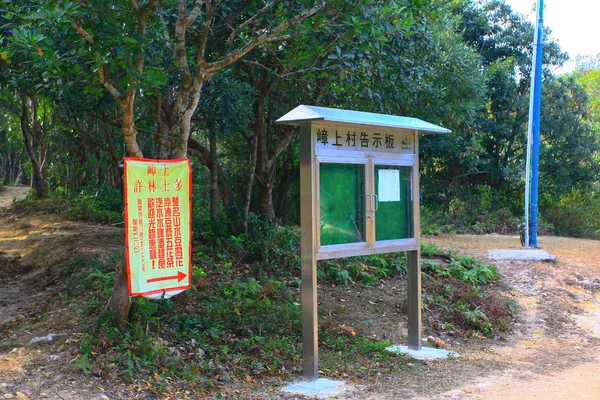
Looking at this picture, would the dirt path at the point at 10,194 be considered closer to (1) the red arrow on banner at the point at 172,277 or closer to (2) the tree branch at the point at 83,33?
(2) the tree branch at the point at 83,33

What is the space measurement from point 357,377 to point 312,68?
4.29 m

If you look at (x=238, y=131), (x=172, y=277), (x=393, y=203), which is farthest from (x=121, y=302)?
(x=238, y=131)

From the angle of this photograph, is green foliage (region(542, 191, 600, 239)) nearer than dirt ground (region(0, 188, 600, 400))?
No

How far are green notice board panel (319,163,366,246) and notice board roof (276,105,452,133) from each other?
1.81 feet

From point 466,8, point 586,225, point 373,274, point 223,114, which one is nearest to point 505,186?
point 586,225

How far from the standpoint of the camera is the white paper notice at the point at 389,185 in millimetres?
7418

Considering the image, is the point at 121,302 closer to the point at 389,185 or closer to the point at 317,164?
the point at 317,164

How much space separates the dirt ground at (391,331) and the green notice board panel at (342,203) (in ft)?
5.09

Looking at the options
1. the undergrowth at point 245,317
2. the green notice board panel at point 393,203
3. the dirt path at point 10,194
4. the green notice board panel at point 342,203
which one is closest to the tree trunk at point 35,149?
the dirt path at point 10,194

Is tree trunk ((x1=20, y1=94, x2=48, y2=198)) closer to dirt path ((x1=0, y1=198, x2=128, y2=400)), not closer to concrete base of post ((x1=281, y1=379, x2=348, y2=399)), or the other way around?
dirt path ((x1=0, y1=198, x2=128, y2=400))

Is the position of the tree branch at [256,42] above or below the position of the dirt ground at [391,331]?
above

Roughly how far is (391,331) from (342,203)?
2.47 m

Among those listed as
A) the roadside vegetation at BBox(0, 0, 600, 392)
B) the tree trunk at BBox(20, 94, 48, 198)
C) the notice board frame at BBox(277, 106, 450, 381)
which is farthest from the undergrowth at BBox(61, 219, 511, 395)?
the tree trunk at BBox(20, 94, 48, 198)

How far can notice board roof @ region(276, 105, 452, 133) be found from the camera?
6246 millimetres
